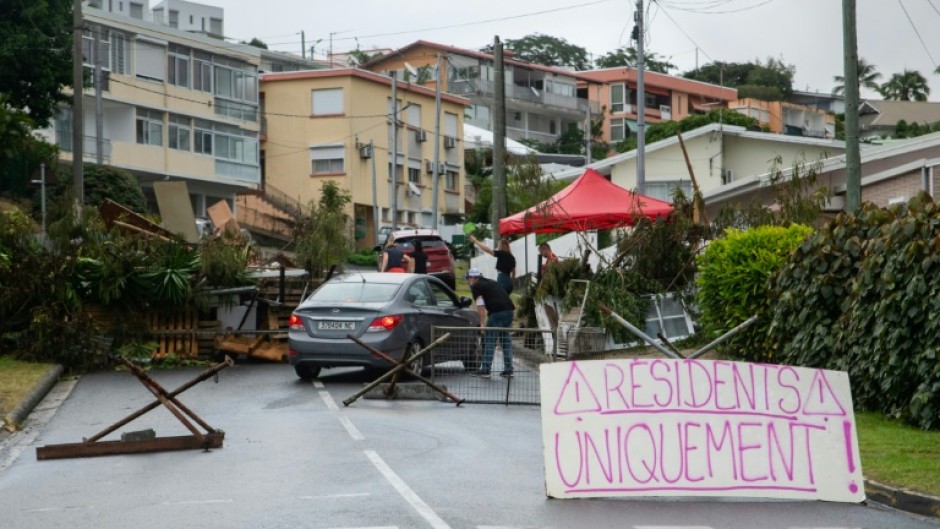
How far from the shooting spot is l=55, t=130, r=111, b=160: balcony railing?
5431cm

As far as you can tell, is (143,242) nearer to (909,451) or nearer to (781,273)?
(781,273)

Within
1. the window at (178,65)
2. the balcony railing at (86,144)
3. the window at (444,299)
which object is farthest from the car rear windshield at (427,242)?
the window at (178,65)

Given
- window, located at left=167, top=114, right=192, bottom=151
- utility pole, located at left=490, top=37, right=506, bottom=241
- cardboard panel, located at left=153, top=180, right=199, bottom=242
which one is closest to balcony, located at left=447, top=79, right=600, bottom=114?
window, located at left=167, top=114, right=192, bottom=151

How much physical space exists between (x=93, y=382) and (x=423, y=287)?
497cm

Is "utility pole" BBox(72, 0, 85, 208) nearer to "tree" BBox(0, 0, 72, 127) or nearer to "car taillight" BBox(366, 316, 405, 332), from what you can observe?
"tree" BBox(0, 0, 72, 127)

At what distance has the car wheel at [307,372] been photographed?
1967 cm

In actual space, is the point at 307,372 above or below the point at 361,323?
below

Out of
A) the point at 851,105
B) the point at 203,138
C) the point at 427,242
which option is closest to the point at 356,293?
the point at 851,105

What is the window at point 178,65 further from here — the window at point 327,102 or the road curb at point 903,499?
the road curb at point 903,499

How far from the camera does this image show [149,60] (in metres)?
58.8

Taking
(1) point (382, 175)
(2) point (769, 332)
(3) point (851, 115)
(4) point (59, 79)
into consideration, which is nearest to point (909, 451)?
(2) point (769, 332)

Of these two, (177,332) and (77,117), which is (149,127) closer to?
(77,117)

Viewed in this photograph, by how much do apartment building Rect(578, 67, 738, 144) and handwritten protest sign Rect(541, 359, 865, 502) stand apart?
91.6m

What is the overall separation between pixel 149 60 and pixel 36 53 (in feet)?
48.3
